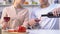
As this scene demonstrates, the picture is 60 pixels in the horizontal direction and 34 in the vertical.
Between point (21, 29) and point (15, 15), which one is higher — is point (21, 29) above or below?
below

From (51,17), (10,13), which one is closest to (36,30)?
(51,17)

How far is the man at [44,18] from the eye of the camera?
1.84m

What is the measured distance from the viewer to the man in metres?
A: 1.84

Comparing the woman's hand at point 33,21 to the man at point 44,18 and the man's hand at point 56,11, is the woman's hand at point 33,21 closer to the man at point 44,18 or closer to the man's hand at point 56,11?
the man at point 44,18

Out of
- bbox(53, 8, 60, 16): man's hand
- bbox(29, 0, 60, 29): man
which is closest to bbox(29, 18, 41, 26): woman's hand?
bbox(29, 0, 60, 29): man

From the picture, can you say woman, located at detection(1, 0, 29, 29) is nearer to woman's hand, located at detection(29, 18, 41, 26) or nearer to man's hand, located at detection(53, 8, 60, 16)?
woman's hand, located at detection(29, 18, 41, 26)

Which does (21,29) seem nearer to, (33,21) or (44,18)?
(33,21)

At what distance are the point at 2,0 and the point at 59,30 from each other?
67cm

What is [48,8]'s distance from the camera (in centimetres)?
184

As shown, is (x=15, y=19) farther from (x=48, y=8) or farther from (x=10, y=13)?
(x=48, y=8)

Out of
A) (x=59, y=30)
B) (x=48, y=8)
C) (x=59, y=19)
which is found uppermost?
(x=48, y=8)

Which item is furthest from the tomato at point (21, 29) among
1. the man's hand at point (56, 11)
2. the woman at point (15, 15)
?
the man's hand at point (56, 11)

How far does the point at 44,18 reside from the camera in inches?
72.5

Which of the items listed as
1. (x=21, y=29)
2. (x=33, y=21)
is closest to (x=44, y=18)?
(x=33, y=21)
